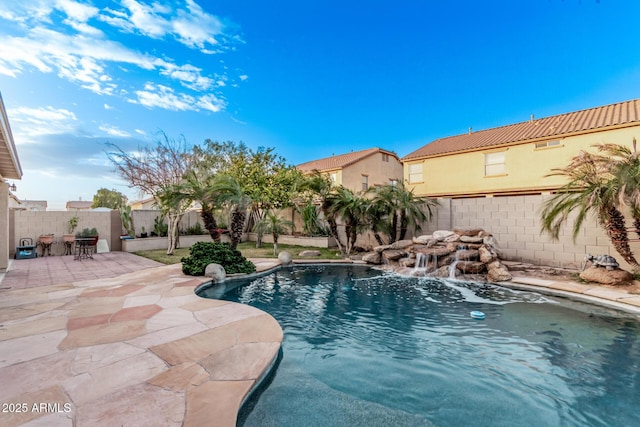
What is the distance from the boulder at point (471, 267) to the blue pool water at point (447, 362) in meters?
1.78

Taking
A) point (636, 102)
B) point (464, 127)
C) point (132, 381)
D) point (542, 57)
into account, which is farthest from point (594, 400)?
point (464, 127)

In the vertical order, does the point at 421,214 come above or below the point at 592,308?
above

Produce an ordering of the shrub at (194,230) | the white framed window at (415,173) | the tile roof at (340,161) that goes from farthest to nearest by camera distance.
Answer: the tile roof at (340,161) < the white framed window at (415,173) < the shrub at (194,230)

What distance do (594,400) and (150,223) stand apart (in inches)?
672

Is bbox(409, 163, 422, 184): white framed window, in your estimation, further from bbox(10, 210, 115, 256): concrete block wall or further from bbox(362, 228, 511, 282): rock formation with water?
bbox(10, 210, 115, 256): concrete block wall

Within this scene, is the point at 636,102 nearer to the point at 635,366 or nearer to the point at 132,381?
the point at 635,366

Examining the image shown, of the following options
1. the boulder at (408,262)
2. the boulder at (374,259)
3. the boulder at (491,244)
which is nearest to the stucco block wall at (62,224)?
the boulder at (374,259)

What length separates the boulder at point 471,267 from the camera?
830 cm

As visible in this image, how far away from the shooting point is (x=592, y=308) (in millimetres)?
5691

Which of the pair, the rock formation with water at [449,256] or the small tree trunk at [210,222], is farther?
the small tree trunk at [210,222]

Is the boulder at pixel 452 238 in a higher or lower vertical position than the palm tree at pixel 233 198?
lower

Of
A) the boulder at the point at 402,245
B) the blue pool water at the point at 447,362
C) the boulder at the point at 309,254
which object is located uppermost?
the boulder at the point at 402,245

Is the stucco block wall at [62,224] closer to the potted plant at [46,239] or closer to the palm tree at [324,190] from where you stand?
the potted plant at [46,239]

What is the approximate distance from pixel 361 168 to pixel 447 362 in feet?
59.9
